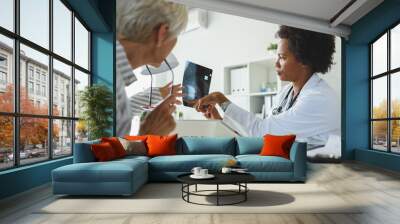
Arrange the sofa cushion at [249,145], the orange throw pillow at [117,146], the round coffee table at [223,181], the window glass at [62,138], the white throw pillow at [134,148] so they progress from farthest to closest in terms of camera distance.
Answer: the sofa cushion at [249,145], the white throw pillow at [134,148], the window glass at [62,138], the orange throw pillow at [117,146], the round coffee table at [223,181]

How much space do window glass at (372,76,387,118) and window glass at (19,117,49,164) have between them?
22.6 feet

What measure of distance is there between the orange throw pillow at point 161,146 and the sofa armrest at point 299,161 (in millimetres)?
2060

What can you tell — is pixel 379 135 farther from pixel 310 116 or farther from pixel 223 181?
pixel 223 181

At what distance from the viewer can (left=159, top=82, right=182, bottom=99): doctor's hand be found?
9.09 m

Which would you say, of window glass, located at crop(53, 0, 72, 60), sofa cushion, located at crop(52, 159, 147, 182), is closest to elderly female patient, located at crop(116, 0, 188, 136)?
window glass, located at crop(53, 0, 72, 60)

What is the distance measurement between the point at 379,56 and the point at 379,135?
5.89 feet

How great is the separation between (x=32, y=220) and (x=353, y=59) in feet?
26.2

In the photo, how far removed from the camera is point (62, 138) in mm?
6809

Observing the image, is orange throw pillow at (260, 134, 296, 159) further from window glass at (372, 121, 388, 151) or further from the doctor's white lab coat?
window glass at (372, 121, 388, 151)

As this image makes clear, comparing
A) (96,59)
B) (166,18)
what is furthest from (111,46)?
(166,18)

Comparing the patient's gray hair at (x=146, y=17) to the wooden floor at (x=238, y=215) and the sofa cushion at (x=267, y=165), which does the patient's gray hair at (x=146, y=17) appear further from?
the wooden floor at (x=238, y=215)

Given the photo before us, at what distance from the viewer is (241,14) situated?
8609 millimetres

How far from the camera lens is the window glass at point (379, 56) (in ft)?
27.5

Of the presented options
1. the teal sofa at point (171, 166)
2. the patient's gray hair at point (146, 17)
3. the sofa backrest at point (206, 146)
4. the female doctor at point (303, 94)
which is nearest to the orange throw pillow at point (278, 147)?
the teal sofa at point (171, 166)
